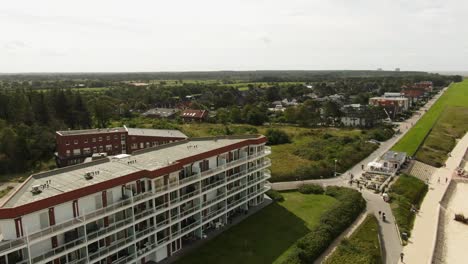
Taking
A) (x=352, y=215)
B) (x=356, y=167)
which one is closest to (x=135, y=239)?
(x=352, y=215)

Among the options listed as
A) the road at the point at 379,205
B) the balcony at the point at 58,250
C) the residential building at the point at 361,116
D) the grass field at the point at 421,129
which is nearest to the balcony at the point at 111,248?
the balcony at the point at 58,250

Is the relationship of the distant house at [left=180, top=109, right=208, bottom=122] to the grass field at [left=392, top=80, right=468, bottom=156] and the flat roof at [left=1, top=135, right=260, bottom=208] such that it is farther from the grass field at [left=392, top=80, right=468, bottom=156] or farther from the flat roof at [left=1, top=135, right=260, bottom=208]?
the flat roof at [left=1, top=135, right=260, bottom=208]

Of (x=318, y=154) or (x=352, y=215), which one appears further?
(x=318, y=154)

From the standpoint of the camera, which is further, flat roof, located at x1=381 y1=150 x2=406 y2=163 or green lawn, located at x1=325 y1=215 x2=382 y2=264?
flat roof, located at x1=381 y1=150 x2=406 y2=163

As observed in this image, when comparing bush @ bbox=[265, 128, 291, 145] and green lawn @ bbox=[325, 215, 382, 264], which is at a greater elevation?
bush @ bbox=[265, 128, 291, 145]

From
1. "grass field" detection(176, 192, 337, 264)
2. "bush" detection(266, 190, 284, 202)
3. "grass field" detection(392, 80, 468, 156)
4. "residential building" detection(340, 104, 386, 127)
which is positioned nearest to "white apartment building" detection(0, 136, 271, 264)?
"grass field" detection(176, 192, 337, 264)

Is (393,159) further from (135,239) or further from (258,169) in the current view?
(135,239)
